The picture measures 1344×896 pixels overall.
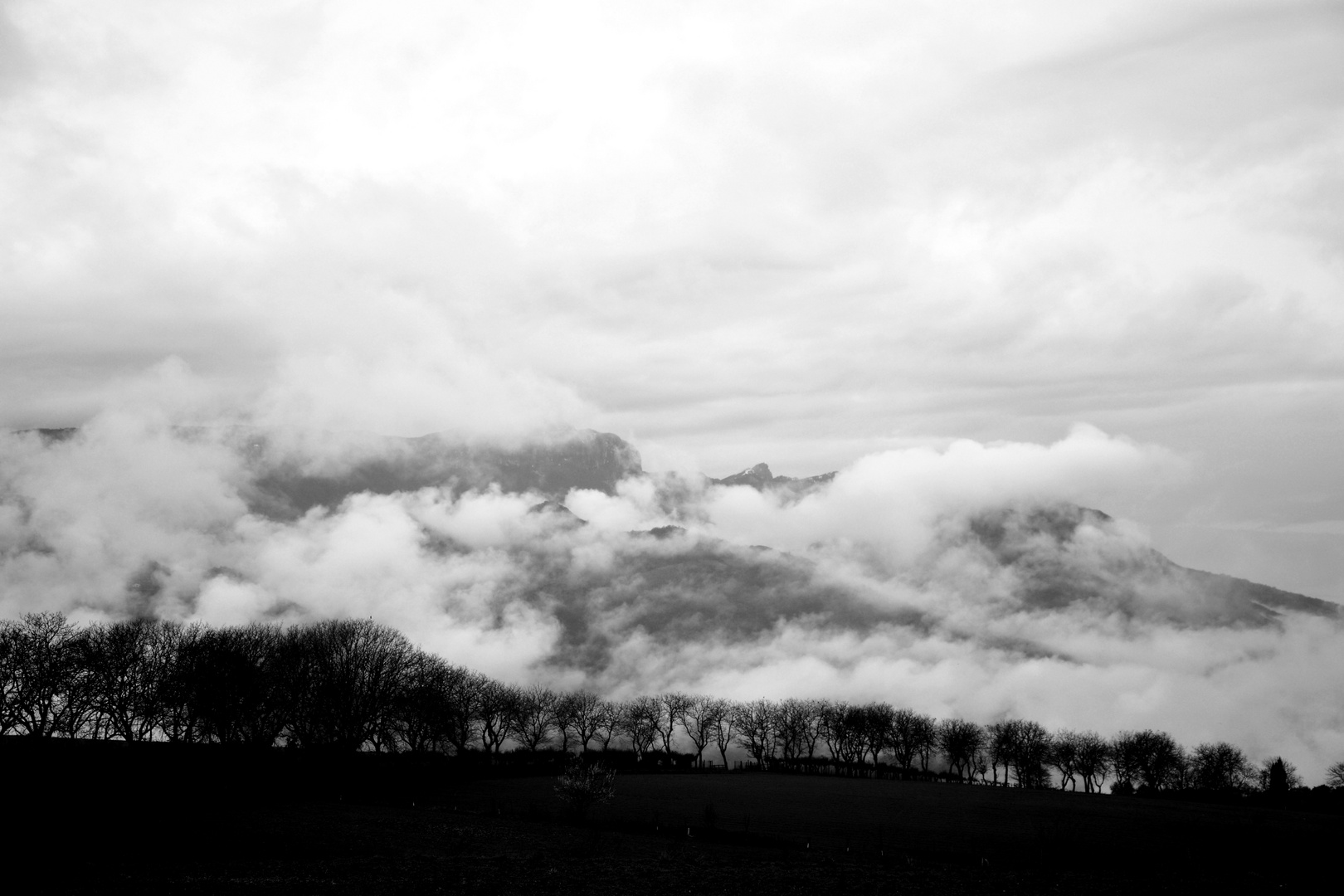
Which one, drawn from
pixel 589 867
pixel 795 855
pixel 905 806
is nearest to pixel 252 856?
pixel 589 867

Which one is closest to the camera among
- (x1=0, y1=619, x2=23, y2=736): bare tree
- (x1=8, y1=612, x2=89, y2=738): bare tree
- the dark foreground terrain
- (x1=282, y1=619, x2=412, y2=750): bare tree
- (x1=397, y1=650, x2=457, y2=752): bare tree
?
the dark foreground terrain

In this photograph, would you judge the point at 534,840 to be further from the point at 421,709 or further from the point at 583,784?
the point at 421,709

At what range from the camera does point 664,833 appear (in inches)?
3115

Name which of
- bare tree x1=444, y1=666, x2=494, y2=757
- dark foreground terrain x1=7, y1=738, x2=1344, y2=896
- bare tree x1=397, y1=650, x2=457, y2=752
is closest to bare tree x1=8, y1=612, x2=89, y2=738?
dark foreground terrain x1=7, y1=738, x2=1344, y2=896

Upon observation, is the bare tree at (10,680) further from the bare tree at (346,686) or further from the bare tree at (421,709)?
the bare tree at (421,709)

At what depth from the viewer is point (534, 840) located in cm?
6744

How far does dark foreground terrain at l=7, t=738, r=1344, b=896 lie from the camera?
1907 inches

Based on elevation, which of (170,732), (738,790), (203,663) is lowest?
(738,790)

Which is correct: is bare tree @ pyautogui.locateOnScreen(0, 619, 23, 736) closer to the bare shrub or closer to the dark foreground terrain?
the dark foreground terrain

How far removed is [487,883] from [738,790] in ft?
350

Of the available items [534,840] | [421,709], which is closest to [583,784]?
[534,840]

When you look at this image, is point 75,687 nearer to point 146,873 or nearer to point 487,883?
point 146,873

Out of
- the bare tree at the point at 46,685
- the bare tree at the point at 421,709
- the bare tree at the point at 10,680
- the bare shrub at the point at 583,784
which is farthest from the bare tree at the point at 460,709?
the bare shrub at the point at 583,784

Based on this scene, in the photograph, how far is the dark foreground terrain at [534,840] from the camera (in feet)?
159
